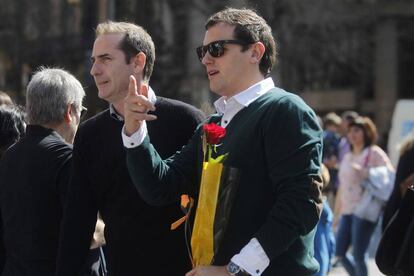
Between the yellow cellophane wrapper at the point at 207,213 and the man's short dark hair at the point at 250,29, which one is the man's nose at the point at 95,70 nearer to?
the man's short dark hair at the point at 250,29

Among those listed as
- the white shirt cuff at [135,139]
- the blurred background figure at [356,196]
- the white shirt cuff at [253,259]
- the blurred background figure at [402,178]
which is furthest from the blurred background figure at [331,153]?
the white shirt cuff at [253,259]

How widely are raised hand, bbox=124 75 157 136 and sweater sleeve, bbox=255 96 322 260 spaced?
0.47m

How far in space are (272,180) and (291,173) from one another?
11 cm

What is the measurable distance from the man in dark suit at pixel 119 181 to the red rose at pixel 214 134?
861 mm

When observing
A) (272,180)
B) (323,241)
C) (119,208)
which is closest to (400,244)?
(323,241)

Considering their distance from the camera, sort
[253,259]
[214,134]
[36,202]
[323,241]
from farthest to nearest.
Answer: [323,241] < [36,202] < [214,134] < [253,259]

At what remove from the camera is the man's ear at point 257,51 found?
11.3 feet

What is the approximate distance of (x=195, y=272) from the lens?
128 inches

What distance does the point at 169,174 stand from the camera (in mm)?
3627

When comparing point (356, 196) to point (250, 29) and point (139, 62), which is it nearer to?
point (139, 62)

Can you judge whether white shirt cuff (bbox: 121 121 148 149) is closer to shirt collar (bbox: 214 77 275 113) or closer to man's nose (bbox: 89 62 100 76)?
shirt collar (bbox: 214 77 275 113)

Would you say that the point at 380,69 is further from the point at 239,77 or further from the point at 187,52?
the point at 239,77

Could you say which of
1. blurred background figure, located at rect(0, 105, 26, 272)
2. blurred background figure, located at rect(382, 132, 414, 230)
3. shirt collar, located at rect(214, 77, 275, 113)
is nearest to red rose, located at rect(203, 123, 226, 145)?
shirt collar, located at rect(214, 77, 275, 113)

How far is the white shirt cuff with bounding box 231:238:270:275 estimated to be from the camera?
3.10 metres
